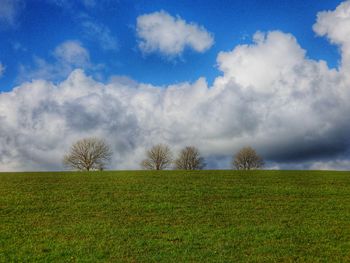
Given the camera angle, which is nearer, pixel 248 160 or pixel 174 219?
pixel 174 219

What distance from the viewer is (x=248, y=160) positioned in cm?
10581

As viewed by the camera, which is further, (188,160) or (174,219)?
(188,160)

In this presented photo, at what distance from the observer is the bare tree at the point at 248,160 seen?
346ft

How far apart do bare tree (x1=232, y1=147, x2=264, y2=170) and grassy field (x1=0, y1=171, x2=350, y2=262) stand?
60703 mm

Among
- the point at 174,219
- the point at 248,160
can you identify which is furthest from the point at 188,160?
the point at 174,219

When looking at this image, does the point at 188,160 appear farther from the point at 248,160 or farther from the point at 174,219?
the point at 174,219

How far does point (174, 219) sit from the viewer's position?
27.0m

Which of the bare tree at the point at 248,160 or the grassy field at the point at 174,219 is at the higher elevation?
the bare tree at the point at 248,160

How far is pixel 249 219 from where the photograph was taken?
88.5 feet

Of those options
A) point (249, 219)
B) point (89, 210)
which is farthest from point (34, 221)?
point (249, 219)

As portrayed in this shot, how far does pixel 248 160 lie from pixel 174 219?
8139 cm

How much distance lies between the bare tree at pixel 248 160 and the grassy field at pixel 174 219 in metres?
60.7

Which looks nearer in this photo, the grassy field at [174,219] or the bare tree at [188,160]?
the grassy field at [174,219]

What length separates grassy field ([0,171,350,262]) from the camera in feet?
65.2
